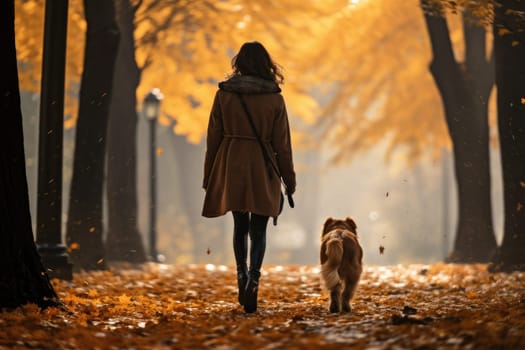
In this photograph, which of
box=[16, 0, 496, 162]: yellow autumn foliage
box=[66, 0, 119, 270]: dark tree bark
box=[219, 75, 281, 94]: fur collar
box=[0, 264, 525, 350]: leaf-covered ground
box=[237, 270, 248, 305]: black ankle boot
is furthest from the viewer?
box=[16, 0, 496, 162]: yellow autumn foliage

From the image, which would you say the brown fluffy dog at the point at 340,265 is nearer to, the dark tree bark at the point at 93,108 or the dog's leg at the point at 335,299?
the dog's leg at the point at 335,299

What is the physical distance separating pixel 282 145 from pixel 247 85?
546 mm

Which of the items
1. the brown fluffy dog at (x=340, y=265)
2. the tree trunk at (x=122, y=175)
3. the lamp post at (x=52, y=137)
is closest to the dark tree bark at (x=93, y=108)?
the lamp post at (x=52, y=137)

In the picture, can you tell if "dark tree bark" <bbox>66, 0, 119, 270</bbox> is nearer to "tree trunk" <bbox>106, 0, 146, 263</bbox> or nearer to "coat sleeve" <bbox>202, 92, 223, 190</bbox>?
"tree trunk" <bbox>106, 0, 146, 263</bbox>

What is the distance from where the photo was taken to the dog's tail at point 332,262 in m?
6.74

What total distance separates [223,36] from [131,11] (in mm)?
2596

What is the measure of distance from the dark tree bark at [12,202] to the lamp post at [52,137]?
2929 millimetres

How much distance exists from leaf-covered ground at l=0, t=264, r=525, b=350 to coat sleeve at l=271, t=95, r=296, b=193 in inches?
43.9

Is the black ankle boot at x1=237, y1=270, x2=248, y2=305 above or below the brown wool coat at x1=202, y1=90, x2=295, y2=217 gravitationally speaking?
below

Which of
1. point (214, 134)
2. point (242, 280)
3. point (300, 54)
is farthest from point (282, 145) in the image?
point (300, 54)

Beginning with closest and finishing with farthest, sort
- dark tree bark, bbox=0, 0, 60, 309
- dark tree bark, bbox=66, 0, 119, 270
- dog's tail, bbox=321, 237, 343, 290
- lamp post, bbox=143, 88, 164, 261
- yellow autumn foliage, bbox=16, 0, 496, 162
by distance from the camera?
dark tree bark, bbox=0, 0, 60, 309 → dog's tail, bbox=321, 237, 343, 290 → dark tree bark, bbox=66, 0, 119, 270 → yellow autumn foliage, bbox=16, 0, 496, 162 → lamp post, bbox=143, 88, 164, 261

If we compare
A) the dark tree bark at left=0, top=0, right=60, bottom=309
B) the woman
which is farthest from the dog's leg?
the dark tree bark at left=0, top=0, right=60, bottom=309

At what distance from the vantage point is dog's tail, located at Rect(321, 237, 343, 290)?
674 cm

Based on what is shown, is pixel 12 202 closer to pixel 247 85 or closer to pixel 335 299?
pixel 247 85
